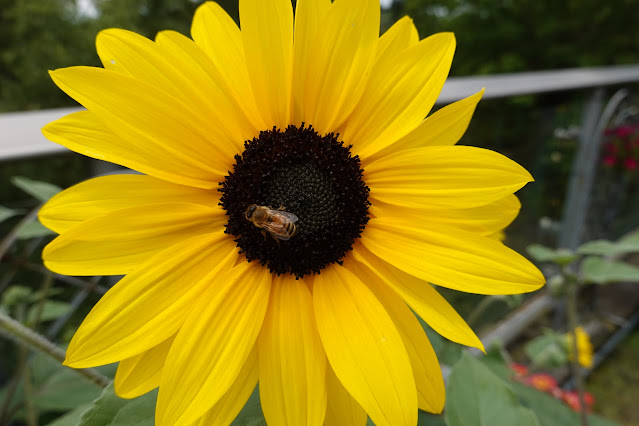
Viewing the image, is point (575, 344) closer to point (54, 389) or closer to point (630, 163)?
point (54, 389)

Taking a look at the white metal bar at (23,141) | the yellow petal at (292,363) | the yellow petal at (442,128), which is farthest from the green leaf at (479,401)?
the white metal bar at (23,141)

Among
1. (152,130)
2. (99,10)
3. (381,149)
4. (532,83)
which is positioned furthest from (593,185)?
(99,10)

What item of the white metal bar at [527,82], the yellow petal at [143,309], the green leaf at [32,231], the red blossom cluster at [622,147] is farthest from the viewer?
the red blossom cluster at [622,147]

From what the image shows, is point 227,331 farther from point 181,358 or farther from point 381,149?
point 381,149

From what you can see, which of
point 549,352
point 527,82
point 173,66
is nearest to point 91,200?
point 173,66

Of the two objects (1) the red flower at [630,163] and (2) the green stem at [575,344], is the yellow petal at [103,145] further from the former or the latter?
(1) the red flower at [630,163]

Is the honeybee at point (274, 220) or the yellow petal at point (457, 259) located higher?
the yellow petal at point (457, 259)
